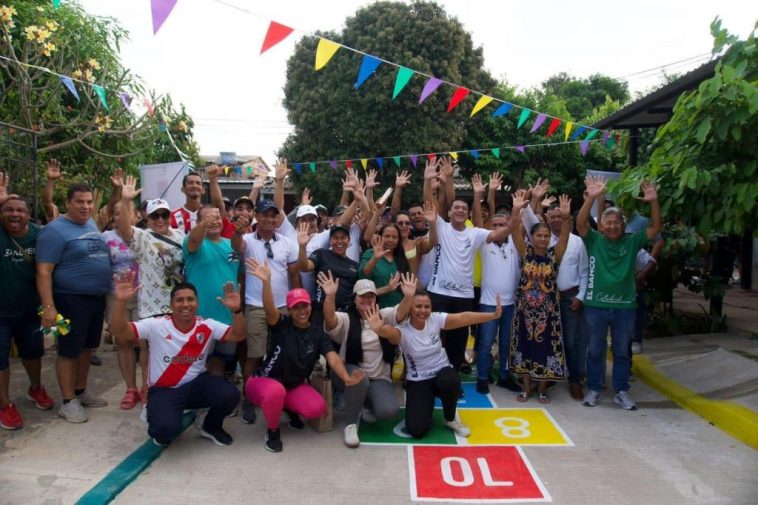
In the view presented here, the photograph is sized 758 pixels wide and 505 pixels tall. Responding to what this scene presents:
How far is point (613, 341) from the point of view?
521cm

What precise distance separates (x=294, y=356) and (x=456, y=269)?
1817 mm

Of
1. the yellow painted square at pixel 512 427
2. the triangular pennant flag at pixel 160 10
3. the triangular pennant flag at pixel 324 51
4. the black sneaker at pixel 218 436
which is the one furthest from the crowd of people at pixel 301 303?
the triangular pennant flag at pixel 160 10

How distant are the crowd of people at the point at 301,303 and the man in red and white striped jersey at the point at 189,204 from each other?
0.02 metres

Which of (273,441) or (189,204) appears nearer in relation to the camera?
(273,441)

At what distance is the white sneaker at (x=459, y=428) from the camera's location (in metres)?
4.45

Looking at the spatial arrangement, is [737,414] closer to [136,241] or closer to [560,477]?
[560,477]

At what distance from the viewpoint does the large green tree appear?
638 inches

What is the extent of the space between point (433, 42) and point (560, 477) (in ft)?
49.3

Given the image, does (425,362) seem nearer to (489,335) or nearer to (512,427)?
(512,427)

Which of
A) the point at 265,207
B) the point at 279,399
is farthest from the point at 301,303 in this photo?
the point at 265,207

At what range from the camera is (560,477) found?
377cm

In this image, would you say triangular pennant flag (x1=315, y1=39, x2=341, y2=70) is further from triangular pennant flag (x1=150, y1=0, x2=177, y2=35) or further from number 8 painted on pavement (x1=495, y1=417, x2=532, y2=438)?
number 8 painted on pavement (x1=495, y1=417, x2=532, y2=438)

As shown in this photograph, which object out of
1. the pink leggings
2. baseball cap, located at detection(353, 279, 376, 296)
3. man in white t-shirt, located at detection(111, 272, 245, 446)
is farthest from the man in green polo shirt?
man in white t-shirt, located at detection(111, 272, 245, 446)

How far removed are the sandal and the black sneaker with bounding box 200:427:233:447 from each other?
90 cm
